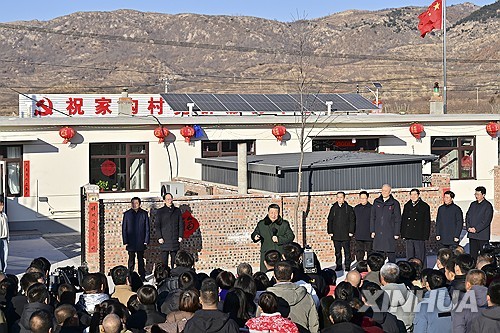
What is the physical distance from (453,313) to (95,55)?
136791 millimetres

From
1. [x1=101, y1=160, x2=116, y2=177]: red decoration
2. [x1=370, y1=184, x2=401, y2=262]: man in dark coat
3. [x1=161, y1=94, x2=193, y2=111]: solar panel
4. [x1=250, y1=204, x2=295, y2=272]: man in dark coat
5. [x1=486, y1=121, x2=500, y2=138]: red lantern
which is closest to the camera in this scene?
[x1=250, y1=204, x2=295, y2=272]: man in dark coat

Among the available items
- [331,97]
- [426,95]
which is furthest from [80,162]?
[426,95]

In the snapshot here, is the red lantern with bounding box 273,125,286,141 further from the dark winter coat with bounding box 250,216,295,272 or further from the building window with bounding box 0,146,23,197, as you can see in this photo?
the dark winter coat with bounding box 250,216,295,272

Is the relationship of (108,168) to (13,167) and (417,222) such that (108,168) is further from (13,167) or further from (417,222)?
(417,222)

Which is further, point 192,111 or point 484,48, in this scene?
point 484,48

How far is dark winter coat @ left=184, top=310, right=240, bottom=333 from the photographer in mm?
6996

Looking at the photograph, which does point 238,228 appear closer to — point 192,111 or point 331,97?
point 192,111

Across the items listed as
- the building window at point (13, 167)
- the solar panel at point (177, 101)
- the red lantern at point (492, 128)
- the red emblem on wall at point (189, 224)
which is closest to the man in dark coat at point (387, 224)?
the red emblem on wall at point (189, 224)

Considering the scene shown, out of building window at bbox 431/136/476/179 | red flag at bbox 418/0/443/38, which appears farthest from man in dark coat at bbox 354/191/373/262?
red flag at bbox 418/0/443/38

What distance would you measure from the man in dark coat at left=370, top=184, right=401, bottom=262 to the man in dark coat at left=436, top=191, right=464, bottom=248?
2.43ft

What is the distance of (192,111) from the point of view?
88.7ft

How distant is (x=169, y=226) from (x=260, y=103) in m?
15.5

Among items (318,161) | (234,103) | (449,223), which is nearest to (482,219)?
(449,223)

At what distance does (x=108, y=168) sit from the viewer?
23.3 m
